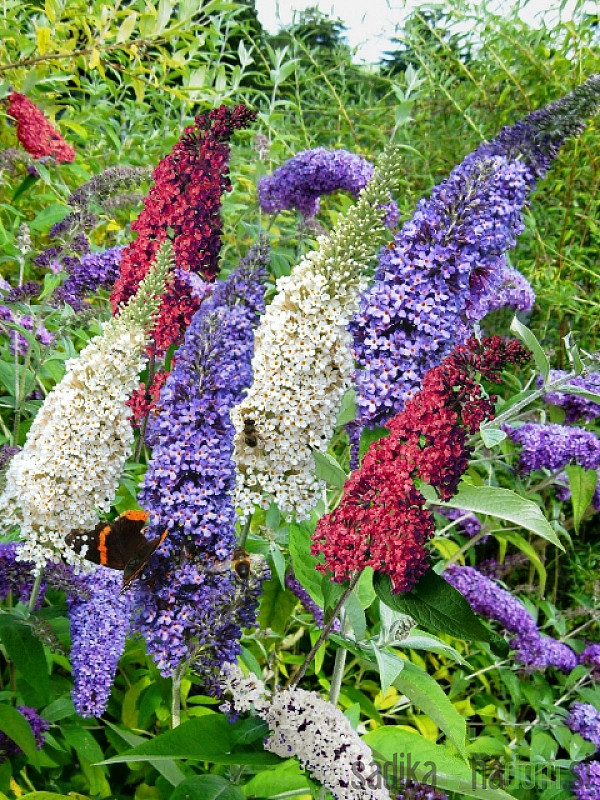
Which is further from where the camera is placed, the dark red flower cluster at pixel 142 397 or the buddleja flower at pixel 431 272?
the dark red flower cluster at pixel 142 397

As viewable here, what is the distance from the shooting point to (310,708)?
1663mm

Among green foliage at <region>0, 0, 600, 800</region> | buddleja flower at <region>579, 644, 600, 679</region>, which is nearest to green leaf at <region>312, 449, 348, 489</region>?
green foliage at <region>0, 0, 600, 800</region>

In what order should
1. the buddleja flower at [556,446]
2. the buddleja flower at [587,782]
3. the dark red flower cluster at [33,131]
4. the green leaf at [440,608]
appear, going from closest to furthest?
the green leaf at [440,608] → the buddleja flower at [587,782] → the buddleja flower at [556,446] → the dark red flower cluster at [33,131]

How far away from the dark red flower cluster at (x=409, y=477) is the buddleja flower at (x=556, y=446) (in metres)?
1.80

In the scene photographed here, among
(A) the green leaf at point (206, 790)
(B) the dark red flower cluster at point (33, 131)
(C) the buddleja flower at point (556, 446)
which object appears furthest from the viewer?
(B) the dark red flower cluster at point (33, 131)

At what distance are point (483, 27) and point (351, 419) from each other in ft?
11.7

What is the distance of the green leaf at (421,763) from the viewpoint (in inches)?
65.7

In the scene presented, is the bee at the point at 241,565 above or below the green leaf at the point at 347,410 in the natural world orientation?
below

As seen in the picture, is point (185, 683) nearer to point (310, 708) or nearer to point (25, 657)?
point (25, 657)

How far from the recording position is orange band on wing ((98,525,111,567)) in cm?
160

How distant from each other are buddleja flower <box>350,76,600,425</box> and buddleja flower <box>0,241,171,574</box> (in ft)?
1.55

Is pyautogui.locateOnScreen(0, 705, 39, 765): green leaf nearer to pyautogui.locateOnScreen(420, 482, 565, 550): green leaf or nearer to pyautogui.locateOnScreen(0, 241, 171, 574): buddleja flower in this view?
pyautogui.locateOnScreen(0, 241, 171, 574): buddleja flower

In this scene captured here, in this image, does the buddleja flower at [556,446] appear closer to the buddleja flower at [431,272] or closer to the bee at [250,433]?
the buddleja flower at [431,272]

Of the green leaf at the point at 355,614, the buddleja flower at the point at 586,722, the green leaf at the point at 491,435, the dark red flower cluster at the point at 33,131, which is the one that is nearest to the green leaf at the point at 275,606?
the green leaf at the point at 355,614
